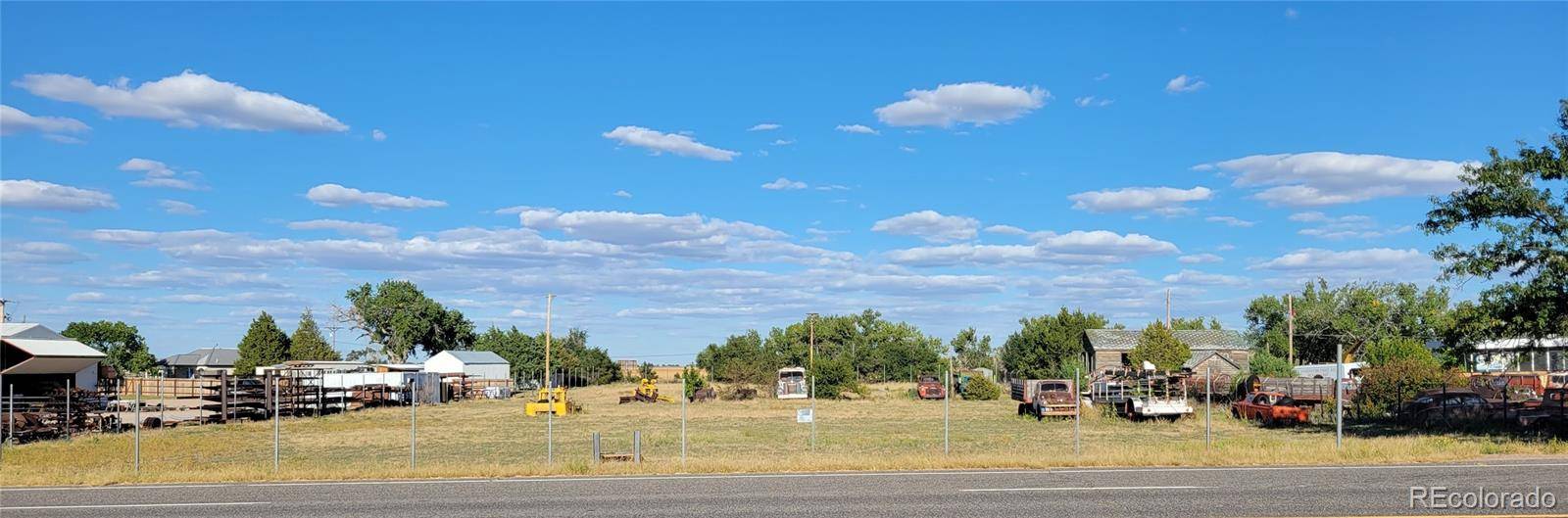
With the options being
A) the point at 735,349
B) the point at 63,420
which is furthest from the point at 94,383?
the point at 735,349

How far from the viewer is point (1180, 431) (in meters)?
37.0

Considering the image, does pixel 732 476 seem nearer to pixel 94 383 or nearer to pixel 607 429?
pixel 607 429

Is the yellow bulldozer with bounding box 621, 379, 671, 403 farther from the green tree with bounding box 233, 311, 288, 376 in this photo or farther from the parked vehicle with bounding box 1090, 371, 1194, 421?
the green tree with bounding box 233, 311, 288, 376

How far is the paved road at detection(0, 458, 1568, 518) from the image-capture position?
15.8m

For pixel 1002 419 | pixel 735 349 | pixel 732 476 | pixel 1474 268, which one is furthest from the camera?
pixel 735 349

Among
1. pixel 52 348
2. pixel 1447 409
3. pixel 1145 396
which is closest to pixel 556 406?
pixel 52 348

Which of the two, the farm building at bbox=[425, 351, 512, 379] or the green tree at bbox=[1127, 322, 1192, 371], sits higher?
the green tree at bbox=[1127, 322, 1192, 371]

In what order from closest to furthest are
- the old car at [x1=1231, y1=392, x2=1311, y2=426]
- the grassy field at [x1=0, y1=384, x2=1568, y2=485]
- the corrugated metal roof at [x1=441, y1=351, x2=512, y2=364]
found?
the grassy field at [x1=0, y1=384, x2=1568, y2=485] < the old car at [x1=1231, y1=392, x2=1311, y2=426] < the corrugated metal roof at [x1=441, y1=351, x2=512, y2=364]

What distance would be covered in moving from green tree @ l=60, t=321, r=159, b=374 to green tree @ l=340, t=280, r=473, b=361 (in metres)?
20.0

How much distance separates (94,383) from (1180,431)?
184 feet

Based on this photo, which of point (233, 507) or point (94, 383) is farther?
point (94, 383)

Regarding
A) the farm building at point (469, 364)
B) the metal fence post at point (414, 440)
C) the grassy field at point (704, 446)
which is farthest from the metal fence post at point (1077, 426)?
the farm building at point (469, 364)

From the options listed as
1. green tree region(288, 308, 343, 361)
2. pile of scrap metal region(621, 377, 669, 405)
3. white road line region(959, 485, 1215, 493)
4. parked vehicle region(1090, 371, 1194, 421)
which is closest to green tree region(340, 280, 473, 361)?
green tree region(288, 308, 343, 361)

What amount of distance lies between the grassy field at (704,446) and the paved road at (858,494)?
4.21ft
